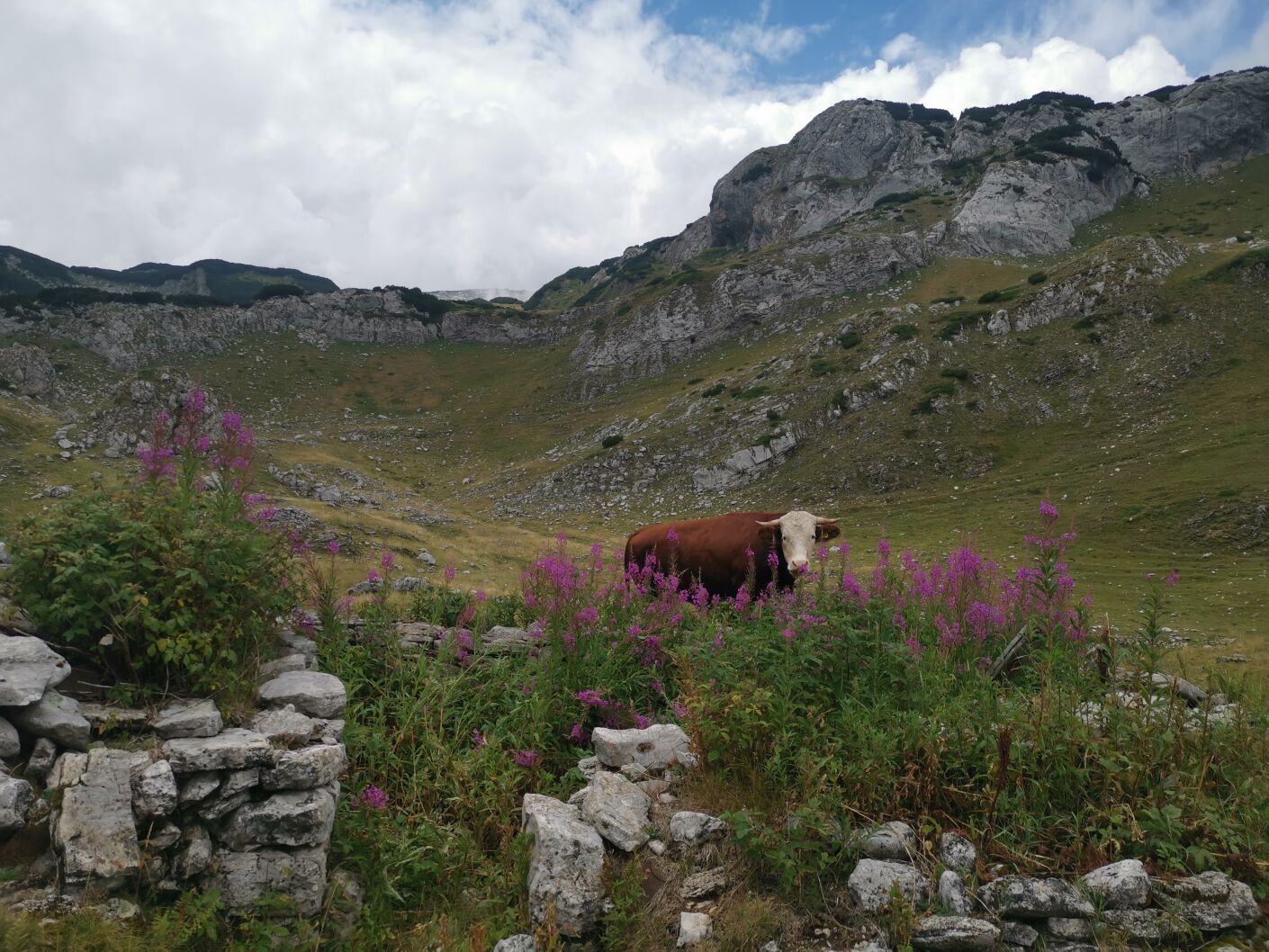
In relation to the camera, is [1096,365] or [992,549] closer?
[992,549]

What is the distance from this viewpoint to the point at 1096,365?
4466 centimetres

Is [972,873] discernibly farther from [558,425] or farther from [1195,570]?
[558,425]

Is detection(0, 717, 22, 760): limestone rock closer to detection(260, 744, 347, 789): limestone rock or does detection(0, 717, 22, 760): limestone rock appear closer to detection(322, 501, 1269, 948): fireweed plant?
detection(260, 744, 347, 789): limestone rock

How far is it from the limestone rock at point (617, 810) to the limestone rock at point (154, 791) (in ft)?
9.44

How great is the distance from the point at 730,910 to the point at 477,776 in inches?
103

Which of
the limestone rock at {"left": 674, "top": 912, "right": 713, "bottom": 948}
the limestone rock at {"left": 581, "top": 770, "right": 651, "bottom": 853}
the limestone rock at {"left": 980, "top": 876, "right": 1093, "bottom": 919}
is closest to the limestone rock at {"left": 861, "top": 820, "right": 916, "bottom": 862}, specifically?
the limestone rock at {"left": 980, "top": 876, "right": 1093, "bottom": 919}

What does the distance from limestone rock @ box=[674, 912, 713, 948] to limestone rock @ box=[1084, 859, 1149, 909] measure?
244 cm

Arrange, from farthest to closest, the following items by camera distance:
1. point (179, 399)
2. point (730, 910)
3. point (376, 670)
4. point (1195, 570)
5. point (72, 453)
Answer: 1. point (179, 399)
2. point (72, 453)
3. point (1195, 570)
4. point (376, 670)
5. point (730, 910)

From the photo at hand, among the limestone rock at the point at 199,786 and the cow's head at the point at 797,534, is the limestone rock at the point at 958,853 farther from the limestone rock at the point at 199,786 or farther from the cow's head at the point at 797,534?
the cow's head at the point at 797,534

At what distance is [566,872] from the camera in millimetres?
4410

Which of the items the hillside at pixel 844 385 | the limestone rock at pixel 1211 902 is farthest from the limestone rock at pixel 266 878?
the hillside at pixel 844 385

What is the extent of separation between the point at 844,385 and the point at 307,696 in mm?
50554

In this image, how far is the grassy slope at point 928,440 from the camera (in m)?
26.1

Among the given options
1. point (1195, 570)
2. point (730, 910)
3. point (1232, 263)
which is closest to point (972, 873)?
point (730, 910)
